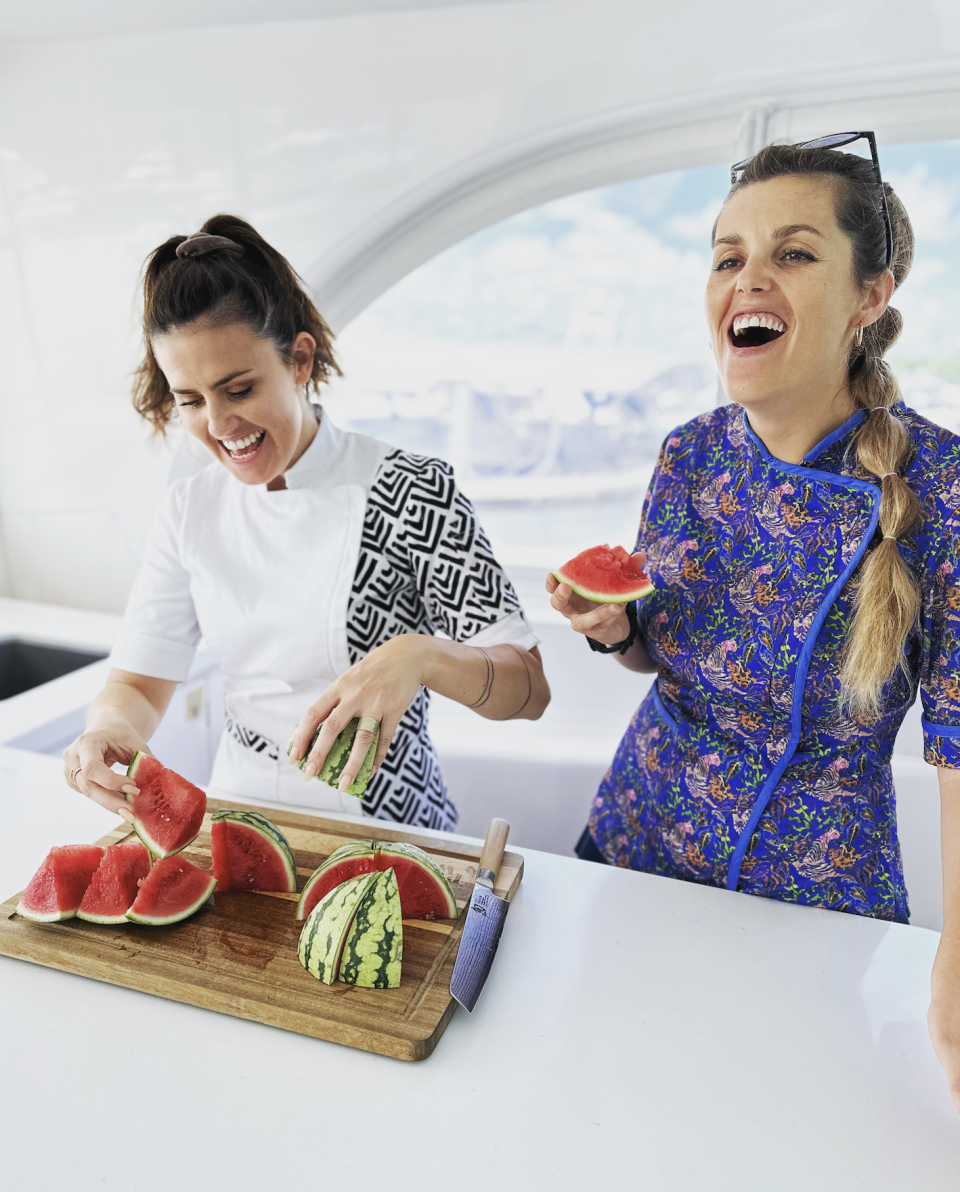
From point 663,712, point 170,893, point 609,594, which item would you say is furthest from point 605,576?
point 170,893

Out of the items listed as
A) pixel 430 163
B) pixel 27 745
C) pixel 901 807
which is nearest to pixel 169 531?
pixel 27 745

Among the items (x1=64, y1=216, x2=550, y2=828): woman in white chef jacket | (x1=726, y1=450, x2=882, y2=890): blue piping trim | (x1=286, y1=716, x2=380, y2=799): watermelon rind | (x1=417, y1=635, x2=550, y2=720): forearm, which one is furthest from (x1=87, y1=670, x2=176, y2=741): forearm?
(x1=726, y1=450, x2=882, y2=890): blue piping trim

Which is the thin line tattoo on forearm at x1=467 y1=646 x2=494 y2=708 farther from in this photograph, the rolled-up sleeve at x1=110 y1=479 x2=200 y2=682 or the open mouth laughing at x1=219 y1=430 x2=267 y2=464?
the rolled-up sleeve at x1=110 y1=479 x2=200 y2=682

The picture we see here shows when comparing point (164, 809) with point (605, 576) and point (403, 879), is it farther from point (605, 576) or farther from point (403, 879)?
point (605, 576)

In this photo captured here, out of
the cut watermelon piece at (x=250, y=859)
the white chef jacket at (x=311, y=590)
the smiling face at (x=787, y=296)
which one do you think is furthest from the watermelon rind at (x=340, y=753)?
the smiling face at (x=787, y=296)

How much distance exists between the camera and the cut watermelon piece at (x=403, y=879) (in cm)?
132

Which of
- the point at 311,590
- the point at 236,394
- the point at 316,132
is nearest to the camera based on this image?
the point at 236,394

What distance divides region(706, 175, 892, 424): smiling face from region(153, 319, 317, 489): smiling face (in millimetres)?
788

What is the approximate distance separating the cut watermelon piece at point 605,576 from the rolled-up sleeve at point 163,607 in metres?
0.83

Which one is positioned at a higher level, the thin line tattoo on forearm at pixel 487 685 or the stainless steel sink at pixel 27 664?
the stainless steel sink at pixel 27 664

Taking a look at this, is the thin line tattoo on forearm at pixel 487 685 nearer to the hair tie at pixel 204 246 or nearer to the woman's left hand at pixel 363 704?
the woman's left hand at pixel 363 704

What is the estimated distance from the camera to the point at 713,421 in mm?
1691

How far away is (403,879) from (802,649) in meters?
0.71

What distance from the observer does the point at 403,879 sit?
1320 millimetres
